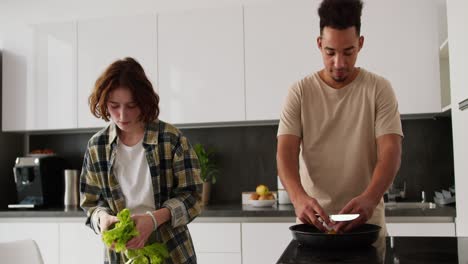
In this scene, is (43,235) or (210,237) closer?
(210,237)

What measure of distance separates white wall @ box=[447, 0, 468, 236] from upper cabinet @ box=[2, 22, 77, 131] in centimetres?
241

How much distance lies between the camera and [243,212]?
9.52ft

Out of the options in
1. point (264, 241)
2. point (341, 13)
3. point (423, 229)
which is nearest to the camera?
point (341, 13)

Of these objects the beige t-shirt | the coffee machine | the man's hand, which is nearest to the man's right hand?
the man's hand

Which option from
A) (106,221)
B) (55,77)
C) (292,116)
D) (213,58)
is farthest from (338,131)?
(55,77)

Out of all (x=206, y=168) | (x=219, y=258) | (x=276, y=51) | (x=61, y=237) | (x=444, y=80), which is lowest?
(x=219, y=258)

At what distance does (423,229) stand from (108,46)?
229 centimetres

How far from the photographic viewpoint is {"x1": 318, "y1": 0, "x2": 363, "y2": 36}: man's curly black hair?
5.16 ft

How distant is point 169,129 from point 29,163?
2099 mm

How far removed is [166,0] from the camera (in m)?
3.60

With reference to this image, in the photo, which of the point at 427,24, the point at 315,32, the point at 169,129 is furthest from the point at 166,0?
the point at 169,129

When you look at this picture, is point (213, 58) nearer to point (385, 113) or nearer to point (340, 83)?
point (340, 83)

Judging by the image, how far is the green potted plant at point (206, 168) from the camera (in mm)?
3428

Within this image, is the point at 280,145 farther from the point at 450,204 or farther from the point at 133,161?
the point at 450,204
